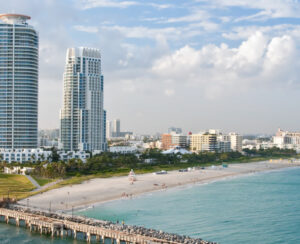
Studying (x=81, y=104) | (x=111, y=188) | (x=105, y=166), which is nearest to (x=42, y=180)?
(x=111, y=188)

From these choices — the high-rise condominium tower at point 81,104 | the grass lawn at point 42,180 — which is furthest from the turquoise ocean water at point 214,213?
the high-rise condominium tower at point 81,104

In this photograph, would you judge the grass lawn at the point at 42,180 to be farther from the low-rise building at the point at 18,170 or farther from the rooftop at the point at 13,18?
the rooftop at the point at 13,18

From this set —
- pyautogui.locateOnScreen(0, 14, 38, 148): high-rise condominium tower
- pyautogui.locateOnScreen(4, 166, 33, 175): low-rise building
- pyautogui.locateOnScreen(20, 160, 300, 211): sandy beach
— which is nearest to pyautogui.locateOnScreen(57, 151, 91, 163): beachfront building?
pyautogui.locateOnScreen(0, 14, 38, 148): high-rise condominium tower

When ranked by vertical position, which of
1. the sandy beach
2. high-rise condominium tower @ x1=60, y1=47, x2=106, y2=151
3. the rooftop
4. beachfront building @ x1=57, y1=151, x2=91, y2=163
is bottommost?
the sandy beach

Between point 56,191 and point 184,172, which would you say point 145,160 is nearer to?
point 184,172

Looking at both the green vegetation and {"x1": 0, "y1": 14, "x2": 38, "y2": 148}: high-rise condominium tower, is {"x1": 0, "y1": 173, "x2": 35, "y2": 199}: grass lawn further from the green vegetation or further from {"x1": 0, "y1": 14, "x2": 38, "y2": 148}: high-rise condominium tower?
{"x1": 0, "y1": 14, "x2": 38, "y2": 148}: high-rise condominium tower

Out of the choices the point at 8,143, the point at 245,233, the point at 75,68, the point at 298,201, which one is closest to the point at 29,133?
the point at 8,143
